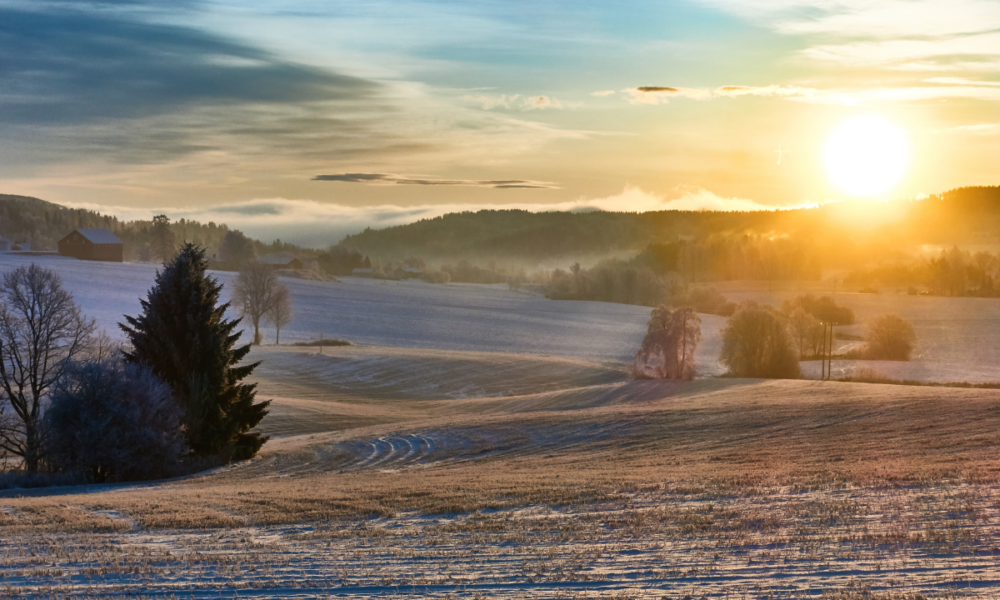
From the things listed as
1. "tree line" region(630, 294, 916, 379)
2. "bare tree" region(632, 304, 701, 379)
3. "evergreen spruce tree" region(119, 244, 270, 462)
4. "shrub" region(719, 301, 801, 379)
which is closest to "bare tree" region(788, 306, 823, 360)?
"tree line" region(630, 294, 916, 379)

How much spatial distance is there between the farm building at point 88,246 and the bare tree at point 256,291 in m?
48.9

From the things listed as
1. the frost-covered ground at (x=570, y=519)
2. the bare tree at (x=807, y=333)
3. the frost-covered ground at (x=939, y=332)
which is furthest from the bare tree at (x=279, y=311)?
the frost-covered ground at (x=570, y=519)

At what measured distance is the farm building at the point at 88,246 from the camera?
118 metres

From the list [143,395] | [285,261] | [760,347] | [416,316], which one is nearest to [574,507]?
[143,395]

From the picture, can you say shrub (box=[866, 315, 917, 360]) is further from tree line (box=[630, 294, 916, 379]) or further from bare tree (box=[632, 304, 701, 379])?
bare tree (box=[632, 304, 701, 379])

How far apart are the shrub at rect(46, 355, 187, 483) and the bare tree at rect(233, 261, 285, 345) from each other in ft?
170

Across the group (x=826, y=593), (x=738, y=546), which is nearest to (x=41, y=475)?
(x=738, y=546)

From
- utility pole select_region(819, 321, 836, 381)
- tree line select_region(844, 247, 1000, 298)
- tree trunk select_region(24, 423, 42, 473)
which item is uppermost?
A: tree line select_region(844, 247, 1000, 298)

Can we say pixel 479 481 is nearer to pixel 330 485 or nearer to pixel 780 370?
pixel 330 485

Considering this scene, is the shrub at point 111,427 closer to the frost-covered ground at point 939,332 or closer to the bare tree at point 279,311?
the bare tree at point 279,311

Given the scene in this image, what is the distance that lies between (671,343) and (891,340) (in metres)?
33.4

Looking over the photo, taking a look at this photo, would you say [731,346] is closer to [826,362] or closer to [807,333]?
[826,362]

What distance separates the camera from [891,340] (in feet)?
260

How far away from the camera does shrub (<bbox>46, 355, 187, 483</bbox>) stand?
26531 mm
